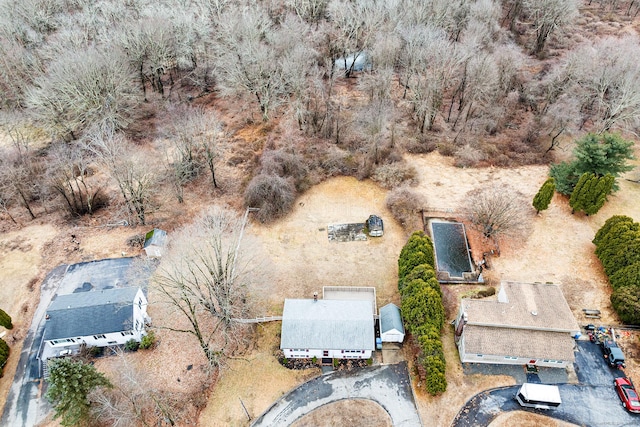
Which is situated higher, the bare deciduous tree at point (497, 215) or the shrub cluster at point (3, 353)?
the bare deciduous tree at point (497, 215)

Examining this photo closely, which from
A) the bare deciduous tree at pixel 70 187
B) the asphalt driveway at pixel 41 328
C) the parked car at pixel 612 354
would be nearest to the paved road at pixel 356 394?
the parked car at pixel 612 354

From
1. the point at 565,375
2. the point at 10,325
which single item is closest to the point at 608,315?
the point at 565,375

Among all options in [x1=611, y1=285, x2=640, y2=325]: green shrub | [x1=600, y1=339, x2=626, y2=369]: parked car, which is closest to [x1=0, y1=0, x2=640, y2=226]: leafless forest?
[x1=611, y1=285, x2=640, y2=325]: green shrub

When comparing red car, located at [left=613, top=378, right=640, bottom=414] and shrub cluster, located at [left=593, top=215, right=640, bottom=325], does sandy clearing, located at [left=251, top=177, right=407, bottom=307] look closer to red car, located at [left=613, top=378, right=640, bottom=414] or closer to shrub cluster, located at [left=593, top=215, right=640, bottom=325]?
red car, located at [left=613, top=378, right=640, bottom=414]

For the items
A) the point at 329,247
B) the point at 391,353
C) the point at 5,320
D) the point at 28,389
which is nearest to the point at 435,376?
the point at 391,353

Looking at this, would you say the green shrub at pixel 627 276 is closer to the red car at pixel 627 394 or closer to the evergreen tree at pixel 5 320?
the red car at pixel 627 394

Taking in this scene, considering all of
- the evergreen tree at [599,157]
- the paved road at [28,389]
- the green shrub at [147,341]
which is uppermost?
the evergreen tree at [599,157]
